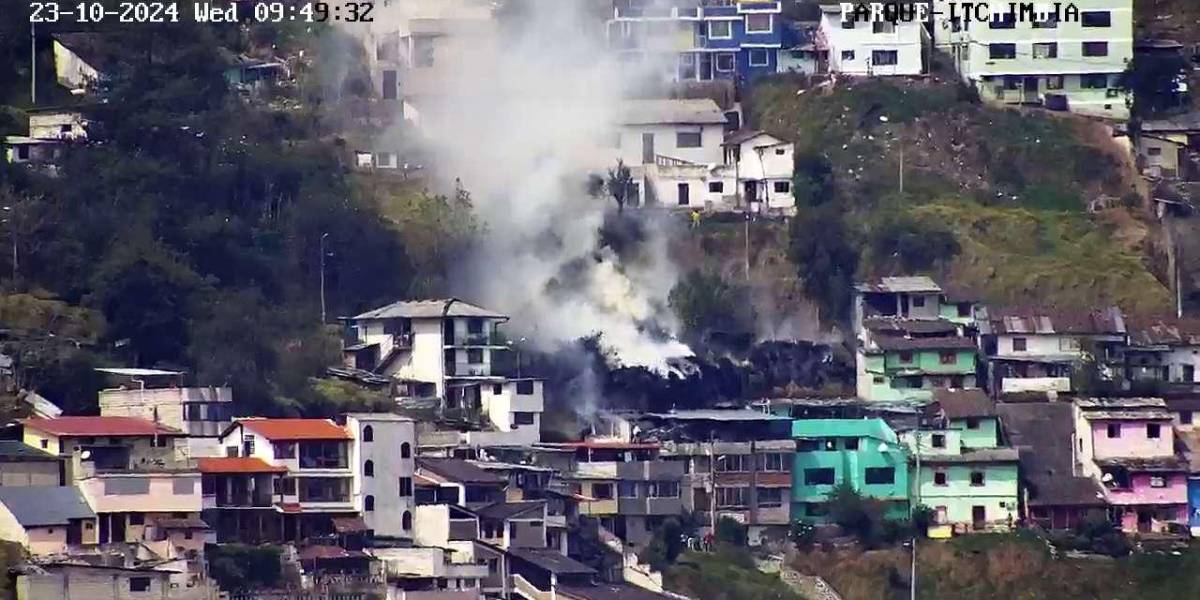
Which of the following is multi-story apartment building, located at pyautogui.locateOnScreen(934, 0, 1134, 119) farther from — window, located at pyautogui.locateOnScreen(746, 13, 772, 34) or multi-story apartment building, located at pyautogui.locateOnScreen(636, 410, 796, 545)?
multi-story apartment building, located at pyautogui.locateOnScreen(636, 410, 796, 545)

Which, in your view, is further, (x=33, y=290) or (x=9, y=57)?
(x=9, y=57)

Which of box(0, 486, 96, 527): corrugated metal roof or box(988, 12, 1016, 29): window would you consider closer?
box(0, 486, 96, 527): corrugated metal roof

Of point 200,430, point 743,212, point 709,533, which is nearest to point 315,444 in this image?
point 200,430

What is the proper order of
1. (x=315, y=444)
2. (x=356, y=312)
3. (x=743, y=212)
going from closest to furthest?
(x=315, y=444), (x=356, y=312), (x=743, y=212)

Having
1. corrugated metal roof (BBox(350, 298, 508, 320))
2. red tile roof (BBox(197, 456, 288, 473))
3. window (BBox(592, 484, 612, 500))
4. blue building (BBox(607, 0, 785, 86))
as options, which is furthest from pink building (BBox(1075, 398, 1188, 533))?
blue building (BBox(607, 0, 785, 86))

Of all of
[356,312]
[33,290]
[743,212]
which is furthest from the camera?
[743,212]

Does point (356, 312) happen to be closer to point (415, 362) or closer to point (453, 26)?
point (415, 362)

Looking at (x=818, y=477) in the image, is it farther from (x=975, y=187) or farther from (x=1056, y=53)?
(x=1056, y=53)
